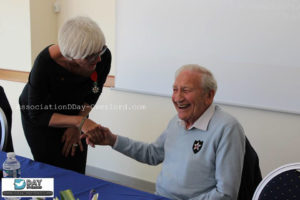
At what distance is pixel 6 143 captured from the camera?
2074 millimetres

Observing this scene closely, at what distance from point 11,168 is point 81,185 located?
339 mm

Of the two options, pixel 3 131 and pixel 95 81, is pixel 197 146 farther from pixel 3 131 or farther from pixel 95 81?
pixel 3 131

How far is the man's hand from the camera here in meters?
2.13

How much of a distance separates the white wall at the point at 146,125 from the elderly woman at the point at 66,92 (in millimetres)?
953

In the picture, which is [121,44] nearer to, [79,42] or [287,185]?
[79,42]

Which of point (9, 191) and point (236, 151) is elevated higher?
point (9, 191)

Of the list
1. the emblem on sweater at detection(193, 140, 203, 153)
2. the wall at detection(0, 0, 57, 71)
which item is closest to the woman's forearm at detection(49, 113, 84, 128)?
the emblem on sweater at detection(193, 140, 203, 153)

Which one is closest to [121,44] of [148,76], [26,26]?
[148,76]

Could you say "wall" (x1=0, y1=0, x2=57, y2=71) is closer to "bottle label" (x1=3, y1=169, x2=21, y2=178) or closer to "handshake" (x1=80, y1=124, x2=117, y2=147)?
"handshake" (x1=80, y1=124, x2=117, y2=147)

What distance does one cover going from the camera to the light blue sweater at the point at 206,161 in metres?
1.51

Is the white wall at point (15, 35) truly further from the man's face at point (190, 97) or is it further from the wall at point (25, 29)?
the man's face at point (190, 97)

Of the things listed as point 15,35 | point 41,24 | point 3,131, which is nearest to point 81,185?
point 3,131

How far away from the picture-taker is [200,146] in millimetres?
Result: 1597

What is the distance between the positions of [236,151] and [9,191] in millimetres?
1060
